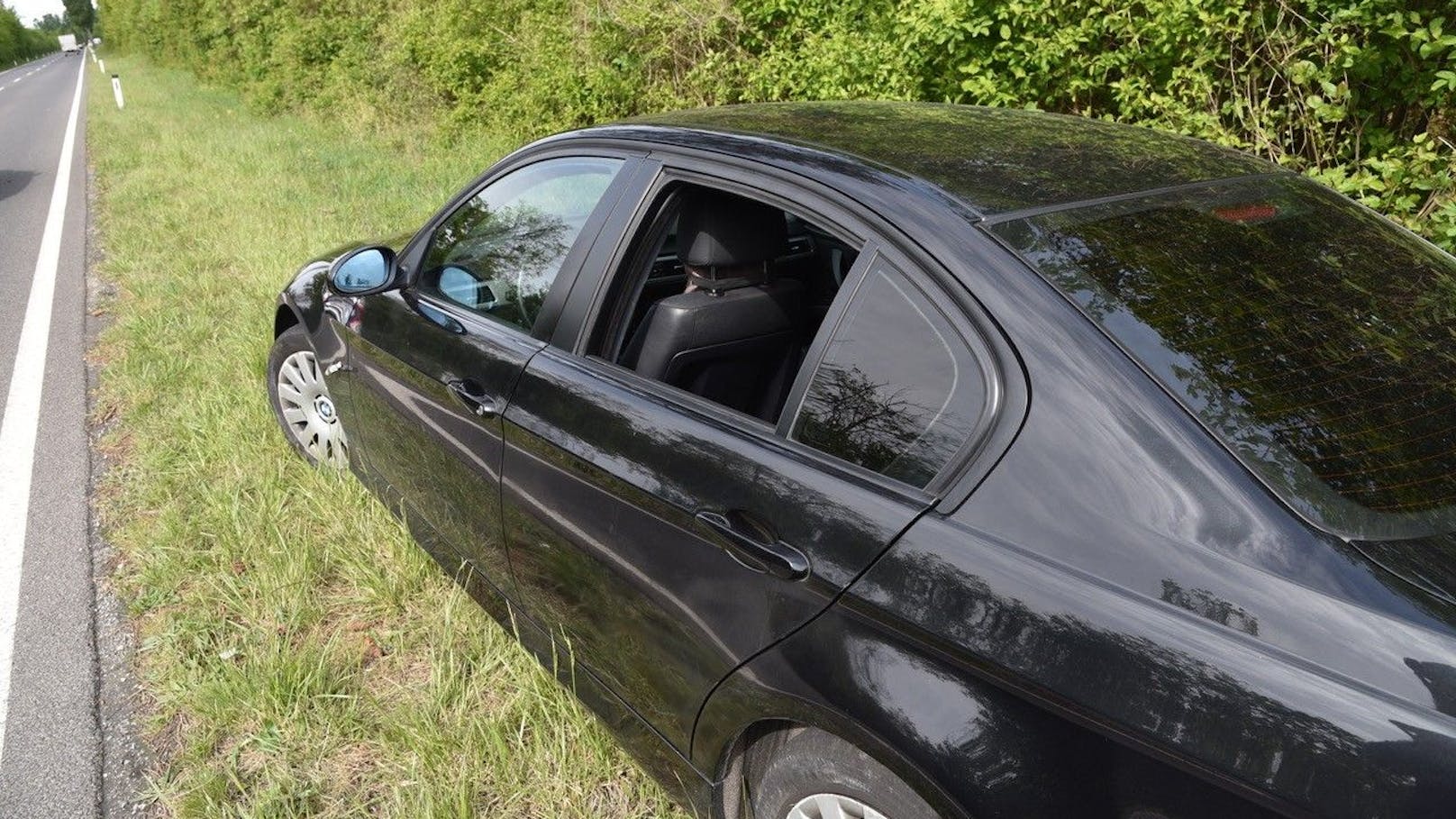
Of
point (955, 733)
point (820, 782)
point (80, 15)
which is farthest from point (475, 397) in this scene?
point (80, 15)

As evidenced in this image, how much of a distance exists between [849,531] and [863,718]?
0.30 metres

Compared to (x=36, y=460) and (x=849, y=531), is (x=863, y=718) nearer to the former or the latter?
(x=849, y=531)

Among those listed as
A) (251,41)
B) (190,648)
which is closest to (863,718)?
(190,648)

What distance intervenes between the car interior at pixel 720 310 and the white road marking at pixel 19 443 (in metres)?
2.20

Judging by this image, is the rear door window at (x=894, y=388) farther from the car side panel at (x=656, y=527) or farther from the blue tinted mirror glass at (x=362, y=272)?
the blue tinted mirror glass at (x=362, y=272)

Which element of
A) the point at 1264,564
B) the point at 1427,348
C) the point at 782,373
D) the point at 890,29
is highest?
the point at 890,29

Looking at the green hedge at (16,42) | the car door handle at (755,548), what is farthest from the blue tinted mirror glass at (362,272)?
the green hedge at (16,42)

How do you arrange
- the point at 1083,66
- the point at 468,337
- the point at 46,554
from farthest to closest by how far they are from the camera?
the point at 1083,66
the point at 46,554
the point at 468,337

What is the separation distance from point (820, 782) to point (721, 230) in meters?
1.35

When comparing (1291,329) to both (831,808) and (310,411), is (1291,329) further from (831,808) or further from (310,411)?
(310,411)

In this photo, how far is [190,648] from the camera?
3.15m

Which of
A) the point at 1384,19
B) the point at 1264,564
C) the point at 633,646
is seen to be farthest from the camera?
the point at 1384,19

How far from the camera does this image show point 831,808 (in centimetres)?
173

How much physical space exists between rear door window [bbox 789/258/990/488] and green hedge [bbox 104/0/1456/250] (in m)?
3.01
